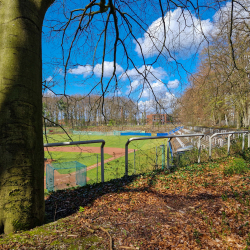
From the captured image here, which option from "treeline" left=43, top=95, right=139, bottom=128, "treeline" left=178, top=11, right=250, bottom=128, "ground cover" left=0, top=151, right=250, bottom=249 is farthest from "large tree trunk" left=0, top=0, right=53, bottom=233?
"treeline" left=178, top=11, right=250, bottom=128

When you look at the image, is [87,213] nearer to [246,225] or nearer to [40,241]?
[40,241]

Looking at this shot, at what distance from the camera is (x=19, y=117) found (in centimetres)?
191

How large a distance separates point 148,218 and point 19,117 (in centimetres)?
187

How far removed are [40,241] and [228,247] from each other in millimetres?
1745

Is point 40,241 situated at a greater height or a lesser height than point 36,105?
lesser

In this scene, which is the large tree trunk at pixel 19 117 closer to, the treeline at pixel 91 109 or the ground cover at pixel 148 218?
the ground cover at pixel 148 218


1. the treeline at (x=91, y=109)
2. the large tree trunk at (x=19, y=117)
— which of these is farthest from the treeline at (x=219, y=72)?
the large tree trunk at (x=19, y=117)

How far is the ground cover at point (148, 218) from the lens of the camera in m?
1.66

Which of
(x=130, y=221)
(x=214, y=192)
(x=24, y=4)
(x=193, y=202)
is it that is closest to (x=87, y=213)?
(x=130, y=221)

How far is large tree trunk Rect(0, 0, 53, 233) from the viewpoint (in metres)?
1.88

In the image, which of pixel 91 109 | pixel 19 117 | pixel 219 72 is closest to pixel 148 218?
pixel 19 117

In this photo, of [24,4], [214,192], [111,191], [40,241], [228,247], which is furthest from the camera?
[111,191]

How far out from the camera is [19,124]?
1.91m

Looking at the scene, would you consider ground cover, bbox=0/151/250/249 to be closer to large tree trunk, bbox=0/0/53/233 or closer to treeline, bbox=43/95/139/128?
large tree trunk, bbox=0/0/53/233
